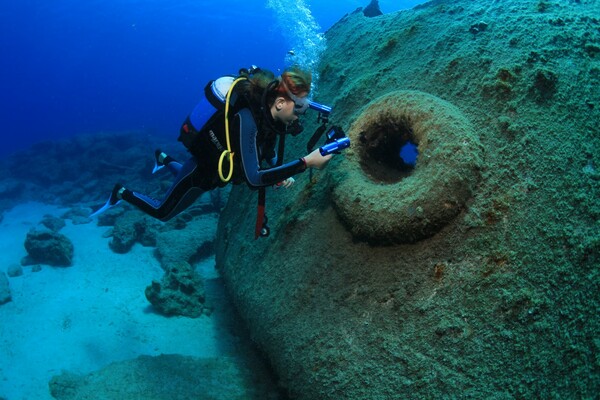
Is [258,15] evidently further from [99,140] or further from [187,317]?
[187,317]

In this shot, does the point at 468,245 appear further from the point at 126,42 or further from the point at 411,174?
the point at 126,42

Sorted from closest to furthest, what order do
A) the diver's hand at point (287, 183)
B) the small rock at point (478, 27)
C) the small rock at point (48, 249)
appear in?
the small rock at point (478, 27) < the diver's hand at point (287, 183) < the small rock at point (48, 249)

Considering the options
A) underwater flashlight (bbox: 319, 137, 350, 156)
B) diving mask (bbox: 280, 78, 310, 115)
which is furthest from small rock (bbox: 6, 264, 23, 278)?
underwater flashlight (bbox: 319, 137, 350, 156)

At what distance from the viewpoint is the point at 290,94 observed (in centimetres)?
296

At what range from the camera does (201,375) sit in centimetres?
A: 366

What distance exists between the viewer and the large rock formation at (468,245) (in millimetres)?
2145

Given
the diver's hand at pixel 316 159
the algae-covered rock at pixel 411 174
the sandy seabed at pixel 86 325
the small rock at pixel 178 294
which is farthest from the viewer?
the small rock at pixel 178 294

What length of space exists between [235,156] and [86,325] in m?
4.64

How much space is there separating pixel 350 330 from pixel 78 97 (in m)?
85.2

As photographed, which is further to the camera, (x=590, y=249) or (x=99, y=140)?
(x=99, y=140)

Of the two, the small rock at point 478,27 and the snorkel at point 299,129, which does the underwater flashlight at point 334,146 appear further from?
the small rock at point 478,27

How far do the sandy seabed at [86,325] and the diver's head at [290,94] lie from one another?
323 cm

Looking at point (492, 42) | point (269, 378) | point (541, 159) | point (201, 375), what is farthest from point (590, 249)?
point (201, 375)

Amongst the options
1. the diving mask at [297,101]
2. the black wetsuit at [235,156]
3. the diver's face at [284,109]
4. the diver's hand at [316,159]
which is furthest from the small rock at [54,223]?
the diver's hand at [316,159]
